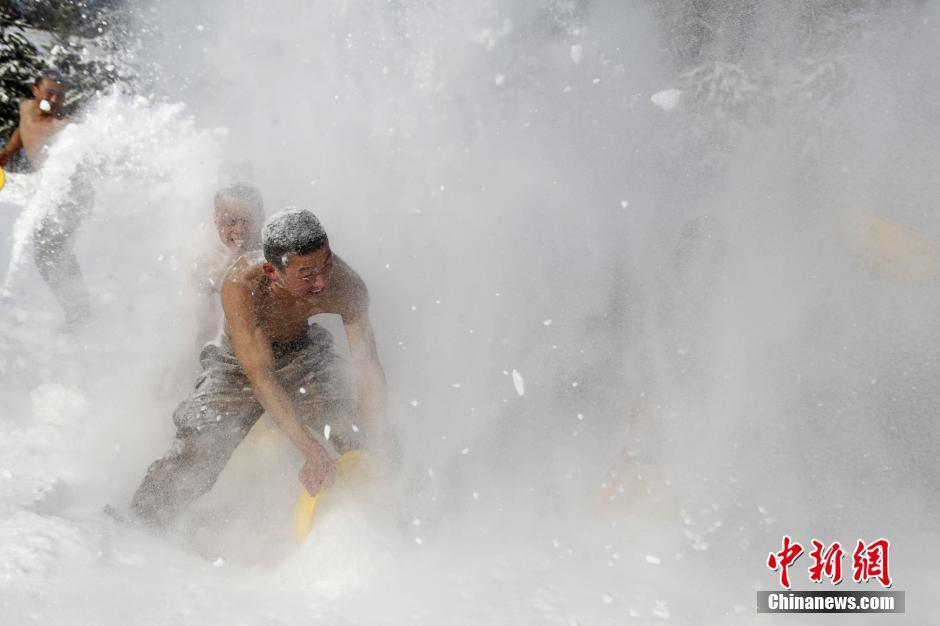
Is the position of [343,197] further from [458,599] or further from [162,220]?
[458,599]

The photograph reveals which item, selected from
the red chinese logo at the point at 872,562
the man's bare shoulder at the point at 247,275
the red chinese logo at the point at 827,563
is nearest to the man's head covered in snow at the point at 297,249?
the man's bare shoulder at the point at 247,275

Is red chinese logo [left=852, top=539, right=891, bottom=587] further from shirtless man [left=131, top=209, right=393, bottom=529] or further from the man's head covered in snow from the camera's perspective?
the man's head covered in snow

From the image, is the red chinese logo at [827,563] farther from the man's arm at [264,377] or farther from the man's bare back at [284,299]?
the man's bare back at [284,299]

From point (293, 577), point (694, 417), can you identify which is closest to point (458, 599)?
point (293, 577)

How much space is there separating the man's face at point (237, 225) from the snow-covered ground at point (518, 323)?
59cm

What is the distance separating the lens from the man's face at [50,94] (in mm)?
4793

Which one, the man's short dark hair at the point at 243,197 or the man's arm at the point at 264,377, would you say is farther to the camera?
the man's short dark hair at the point at 243,197

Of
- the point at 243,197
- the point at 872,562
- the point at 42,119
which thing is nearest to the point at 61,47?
the point at 42,119

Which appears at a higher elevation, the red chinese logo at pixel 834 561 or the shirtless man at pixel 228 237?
the shirtless man at pixel 228 237

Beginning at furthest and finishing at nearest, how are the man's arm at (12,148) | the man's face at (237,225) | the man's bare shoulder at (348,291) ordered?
1. the man's arm at (12,148)
2. the man's face at (237,225)
3. the man's bare shoulder at (348,291)

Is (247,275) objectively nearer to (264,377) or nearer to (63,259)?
(264,377)

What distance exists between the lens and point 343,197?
5.12m

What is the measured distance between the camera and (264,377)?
9.64 feet

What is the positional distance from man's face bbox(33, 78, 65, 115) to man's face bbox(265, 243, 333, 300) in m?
3.03
